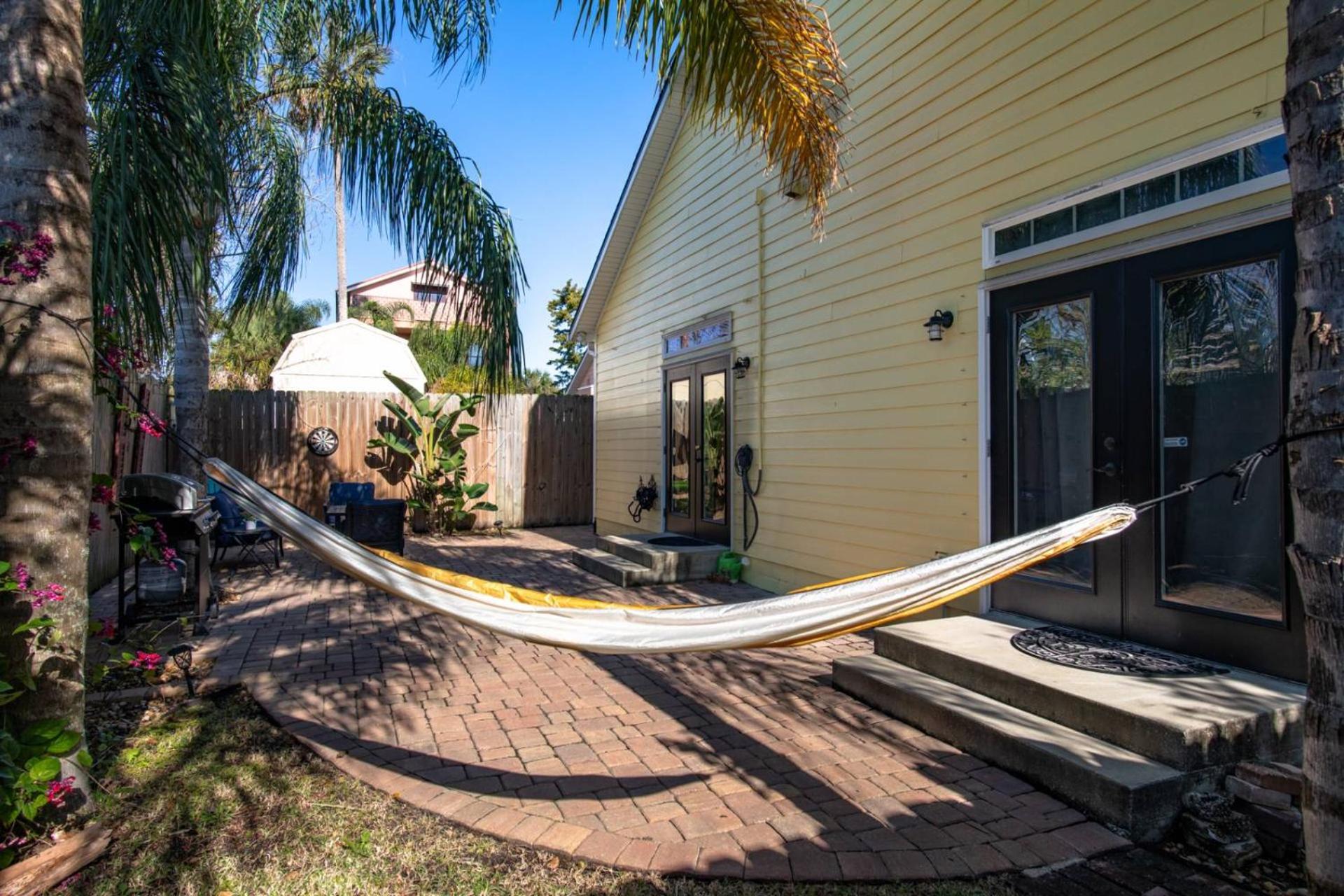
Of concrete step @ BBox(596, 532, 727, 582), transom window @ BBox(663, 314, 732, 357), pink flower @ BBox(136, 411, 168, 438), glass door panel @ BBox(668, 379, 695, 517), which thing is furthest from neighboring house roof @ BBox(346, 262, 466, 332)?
pink flower @ BBox(136, 411, 168, 438)

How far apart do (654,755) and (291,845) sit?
1.48 m

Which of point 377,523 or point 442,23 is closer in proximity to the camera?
point 442,23

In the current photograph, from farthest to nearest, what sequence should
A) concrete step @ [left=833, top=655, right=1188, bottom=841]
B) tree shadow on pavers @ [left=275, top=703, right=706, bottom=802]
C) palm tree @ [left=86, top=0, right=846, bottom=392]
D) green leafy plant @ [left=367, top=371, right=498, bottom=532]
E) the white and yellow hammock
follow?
green leafy plant @ [left=367, top=371, right=498, bottom=532] < palm tree @ [left=86, top=0, right=846, bottom=392] < tree shadow on pavers @ [left=275, top=703, right=706, bottom=802] < concrete step @ [left=833, top=655, right=1188, bottom=841] < the white and yellow hammock

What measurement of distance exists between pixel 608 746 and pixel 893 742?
1333 millimetres

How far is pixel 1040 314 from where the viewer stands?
445 cm

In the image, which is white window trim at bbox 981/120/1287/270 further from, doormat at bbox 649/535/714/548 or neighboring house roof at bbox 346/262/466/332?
neighboring house roof at bbox 346/262/466/332

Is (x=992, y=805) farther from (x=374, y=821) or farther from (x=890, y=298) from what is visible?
(x=890, y=298)

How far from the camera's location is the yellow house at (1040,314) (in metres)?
3.45

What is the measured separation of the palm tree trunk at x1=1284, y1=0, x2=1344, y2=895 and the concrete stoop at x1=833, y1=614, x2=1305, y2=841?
1269 millimetres

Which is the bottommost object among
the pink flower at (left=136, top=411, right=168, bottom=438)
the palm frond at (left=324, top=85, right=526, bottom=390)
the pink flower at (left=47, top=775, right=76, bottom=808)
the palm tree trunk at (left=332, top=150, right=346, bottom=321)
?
the pink flower at (left=47, top=775, right=76, bottom=808)

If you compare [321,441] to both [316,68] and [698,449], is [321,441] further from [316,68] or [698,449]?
[698,449]

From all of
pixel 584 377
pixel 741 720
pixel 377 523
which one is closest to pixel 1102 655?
pixel 741 720

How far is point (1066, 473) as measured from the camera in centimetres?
431

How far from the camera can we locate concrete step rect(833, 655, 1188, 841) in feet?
8.73
